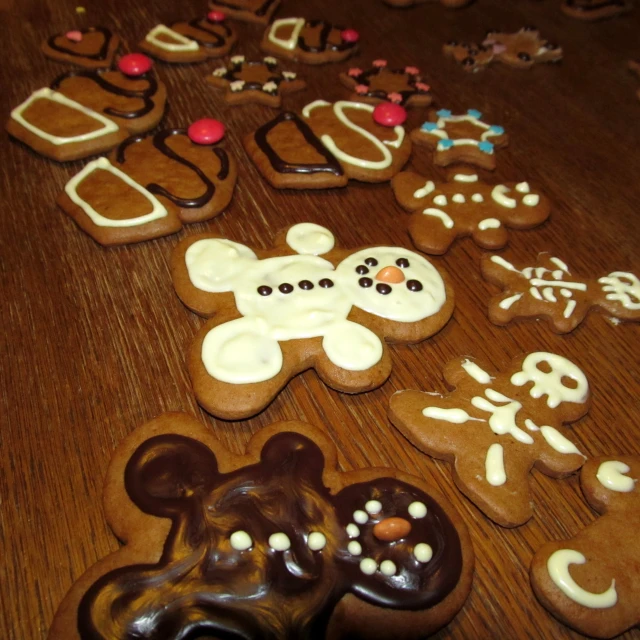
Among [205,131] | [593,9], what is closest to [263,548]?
[205,131]

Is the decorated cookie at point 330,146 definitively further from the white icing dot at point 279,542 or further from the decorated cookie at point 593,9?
the decorated cookie at point 593,9

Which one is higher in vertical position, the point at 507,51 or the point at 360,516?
the point at 507,51

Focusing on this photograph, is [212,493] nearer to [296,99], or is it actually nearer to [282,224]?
[282,224]

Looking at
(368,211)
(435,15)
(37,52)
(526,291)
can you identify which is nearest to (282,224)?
(368,211)

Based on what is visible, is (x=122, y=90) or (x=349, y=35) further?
(x=349, y=35)

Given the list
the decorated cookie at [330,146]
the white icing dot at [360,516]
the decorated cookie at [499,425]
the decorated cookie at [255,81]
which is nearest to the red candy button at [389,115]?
the decorated cookie at [330,146]

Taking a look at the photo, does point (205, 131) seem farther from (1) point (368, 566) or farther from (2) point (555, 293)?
(1) point (368, 566)
